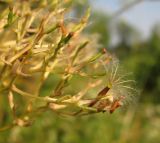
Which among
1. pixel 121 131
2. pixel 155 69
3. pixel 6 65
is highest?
pixel 6 65

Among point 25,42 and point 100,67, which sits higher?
point 25,42

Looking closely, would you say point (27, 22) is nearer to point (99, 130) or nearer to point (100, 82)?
point (100, 82)

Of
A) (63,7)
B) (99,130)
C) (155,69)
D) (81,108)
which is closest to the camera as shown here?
(81,108)

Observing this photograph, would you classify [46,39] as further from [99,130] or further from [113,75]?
[99,130]

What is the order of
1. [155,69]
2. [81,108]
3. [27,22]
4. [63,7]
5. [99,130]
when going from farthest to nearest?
[155,69] → [99,130] → [63,7] → [27,22] → [81,108]

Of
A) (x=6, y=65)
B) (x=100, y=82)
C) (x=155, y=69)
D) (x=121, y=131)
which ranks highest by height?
(x=6, y=65)

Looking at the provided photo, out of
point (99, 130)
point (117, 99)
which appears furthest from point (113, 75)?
point (99, 130)

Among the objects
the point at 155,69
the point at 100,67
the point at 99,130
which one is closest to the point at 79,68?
the point at 100,67

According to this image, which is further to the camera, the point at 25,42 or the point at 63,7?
the point at 63,7

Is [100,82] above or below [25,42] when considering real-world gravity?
below
